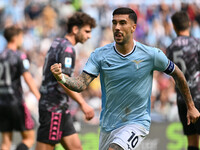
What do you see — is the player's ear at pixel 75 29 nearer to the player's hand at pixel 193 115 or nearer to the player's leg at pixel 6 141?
the player's hand at pixel 193 115

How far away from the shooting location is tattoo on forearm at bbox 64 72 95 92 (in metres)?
4.84

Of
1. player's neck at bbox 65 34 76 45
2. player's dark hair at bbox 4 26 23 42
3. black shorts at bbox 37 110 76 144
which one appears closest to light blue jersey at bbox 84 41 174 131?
black shorts at bbox 37 110 76 144

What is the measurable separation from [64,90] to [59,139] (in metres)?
0.77

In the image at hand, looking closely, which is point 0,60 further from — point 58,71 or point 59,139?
point 58,71

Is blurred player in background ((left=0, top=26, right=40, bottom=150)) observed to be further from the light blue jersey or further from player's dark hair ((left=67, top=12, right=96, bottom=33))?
the light blue jersey

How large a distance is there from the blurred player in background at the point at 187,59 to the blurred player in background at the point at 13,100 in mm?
2804

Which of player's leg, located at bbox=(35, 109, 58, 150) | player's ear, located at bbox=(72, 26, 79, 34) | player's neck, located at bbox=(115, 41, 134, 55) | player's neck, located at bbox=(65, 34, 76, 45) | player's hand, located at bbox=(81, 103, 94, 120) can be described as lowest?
player's leg, located at bbox=(35, 109, 58, 150)

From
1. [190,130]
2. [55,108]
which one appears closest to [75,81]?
[55,108]

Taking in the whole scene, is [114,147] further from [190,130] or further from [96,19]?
[96,19]

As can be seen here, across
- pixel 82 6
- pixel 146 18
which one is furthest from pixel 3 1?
pixel 146 18

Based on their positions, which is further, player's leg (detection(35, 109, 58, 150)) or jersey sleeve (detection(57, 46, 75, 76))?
player's leg (detection(35, 109, 58, 150))

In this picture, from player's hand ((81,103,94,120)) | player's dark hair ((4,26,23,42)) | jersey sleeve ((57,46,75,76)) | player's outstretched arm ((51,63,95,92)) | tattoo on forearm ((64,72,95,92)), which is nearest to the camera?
player's outstretched arm ((51,63,95,92))

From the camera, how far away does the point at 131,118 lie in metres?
5.24

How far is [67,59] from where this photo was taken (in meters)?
6.51
